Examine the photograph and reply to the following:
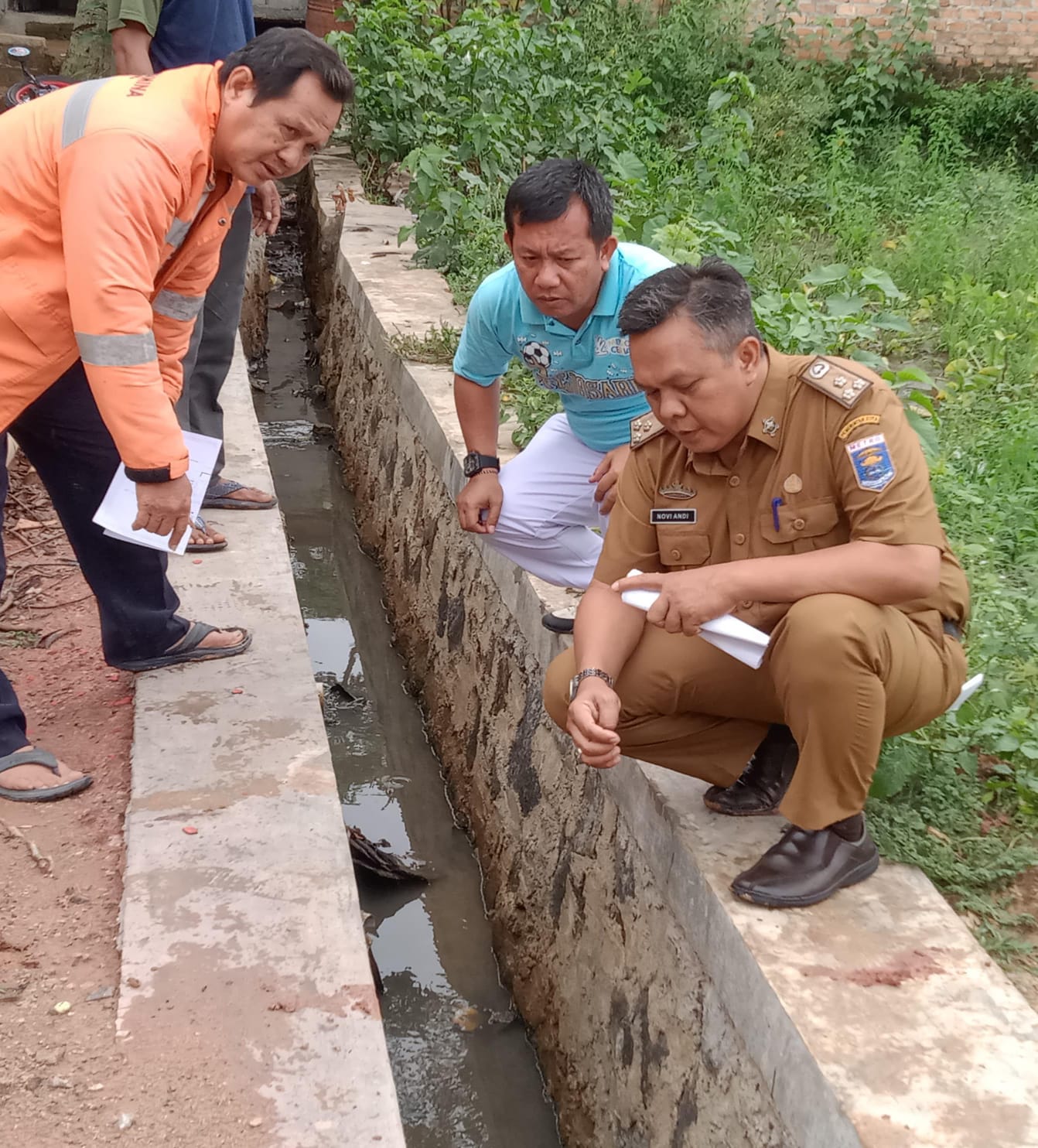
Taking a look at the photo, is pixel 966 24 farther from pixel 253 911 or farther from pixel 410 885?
pixel 253 911

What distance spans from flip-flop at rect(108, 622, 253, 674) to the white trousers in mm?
826

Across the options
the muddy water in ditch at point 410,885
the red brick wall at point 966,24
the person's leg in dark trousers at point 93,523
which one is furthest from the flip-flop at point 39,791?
the red brick wall at point 966,24

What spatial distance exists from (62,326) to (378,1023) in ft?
5.15

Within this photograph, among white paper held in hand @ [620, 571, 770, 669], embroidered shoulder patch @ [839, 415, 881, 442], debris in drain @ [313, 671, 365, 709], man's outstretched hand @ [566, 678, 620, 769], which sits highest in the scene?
embroidered shoulder patch @ [839, 415, 881, 442]

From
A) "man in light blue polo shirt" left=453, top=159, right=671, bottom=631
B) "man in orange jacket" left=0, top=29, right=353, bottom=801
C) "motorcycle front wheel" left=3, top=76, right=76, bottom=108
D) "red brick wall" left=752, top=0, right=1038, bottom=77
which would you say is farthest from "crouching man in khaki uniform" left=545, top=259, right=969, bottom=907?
"red brick wall" left=752, top=0, right=1038, bottom=77

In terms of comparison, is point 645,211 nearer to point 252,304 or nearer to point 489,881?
point 252,304

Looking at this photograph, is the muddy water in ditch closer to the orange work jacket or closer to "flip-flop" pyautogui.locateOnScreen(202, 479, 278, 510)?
"flip-flop" pyautogui.locateOnScreen(202, 479, 278, 510)

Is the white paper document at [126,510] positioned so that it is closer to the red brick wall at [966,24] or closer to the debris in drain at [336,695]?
the debris in drain at [336,695]

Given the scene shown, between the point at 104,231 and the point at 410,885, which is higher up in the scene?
the point at 104,231

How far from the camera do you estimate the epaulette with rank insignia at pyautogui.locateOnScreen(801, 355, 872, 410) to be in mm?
2328

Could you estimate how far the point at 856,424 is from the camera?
2.31 meters

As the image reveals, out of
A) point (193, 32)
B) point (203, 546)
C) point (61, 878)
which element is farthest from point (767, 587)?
point (193, 32)

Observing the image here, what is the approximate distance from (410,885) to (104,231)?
209 cm

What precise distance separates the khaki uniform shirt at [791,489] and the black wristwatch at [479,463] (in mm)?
1089
